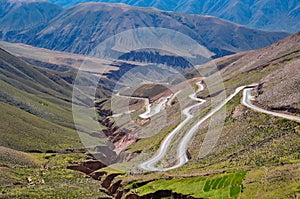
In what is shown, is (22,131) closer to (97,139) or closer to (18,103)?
(97,139)

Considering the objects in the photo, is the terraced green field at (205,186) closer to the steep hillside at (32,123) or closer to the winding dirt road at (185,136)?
the winding dirt road at (185,136)

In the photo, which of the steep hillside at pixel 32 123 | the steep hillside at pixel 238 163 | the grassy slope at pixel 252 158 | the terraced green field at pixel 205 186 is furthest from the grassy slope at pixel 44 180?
the terraced green field at pixel 205 186

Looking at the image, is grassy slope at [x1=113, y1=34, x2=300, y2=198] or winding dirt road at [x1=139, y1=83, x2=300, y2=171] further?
winding dirt road at [x1=139, y1=83, x2=300, y2=171]

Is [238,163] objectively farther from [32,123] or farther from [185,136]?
[32,123]

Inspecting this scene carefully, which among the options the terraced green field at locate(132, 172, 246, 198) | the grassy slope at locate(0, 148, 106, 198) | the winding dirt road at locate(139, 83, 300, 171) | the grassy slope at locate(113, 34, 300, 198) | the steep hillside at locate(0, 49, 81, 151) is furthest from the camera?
the steep hillside at locate(0, 49, 81, 151)

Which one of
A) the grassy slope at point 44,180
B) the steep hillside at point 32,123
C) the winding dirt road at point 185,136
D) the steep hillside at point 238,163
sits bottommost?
the steep hillside at point 32,123

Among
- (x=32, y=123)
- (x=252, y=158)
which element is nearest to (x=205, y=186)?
(x=252, y=158)

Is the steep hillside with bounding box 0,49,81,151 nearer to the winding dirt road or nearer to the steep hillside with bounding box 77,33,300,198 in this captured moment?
the steep hillside with bounding box 77,33,300,198

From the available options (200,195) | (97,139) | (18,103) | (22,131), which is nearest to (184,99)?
(97,139)

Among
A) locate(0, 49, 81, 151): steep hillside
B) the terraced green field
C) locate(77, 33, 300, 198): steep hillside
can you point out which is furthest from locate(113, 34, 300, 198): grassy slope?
locate(0, 49, 81, 151): steep hillside

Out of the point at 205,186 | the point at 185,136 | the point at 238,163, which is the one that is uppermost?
the point at 205,186

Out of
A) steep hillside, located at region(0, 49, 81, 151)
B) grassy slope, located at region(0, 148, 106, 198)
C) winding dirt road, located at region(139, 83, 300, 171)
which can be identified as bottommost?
steep hillside, located at region(0, 49, 81, 151)

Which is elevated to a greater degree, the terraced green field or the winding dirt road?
the terraced green field

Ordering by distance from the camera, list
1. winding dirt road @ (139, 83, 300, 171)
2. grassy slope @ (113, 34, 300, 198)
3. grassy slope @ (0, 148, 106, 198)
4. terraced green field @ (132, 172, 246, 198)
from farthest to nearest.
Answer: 1. grassy slope @ (0, 148, 106, 198)
2. winding dirt road @ (139, 83, 300, 171)
3. terraced green field @ (132, 172, 246, 198)
4. grassy slope @ (113, 34, 300, 198)
